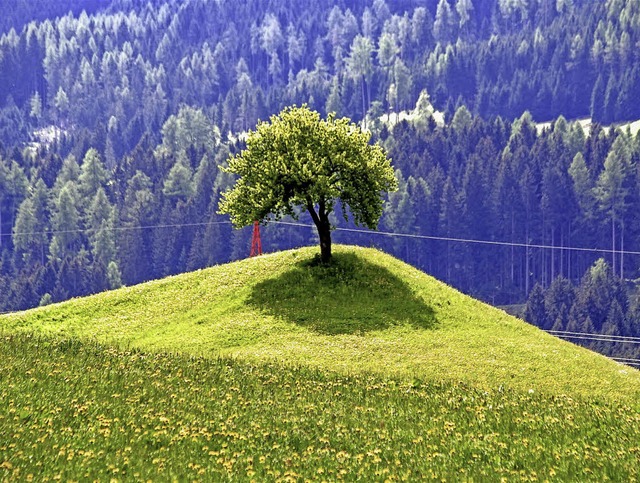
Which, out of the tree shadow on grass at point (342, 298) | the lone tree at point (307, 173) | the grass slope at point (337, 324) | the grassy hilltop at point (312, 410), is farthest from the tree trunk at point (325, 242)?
the grassy hilltop at point (312, 410)

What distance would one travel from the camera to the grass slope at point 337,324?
4234 cm

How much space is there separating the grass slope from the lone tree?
15.8 ft

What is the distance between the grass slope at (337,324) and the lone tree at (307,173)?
4814 millimetres

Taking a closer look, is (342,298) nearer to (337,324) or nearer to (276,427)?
(337,324)

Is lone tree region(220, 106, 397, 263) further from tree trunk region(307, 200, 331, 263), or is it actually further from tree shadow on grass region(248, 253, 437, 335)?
tree shadow on grass region(248, 253, 437, 335)

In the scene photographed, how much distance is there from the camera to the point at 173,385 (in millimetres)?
25750

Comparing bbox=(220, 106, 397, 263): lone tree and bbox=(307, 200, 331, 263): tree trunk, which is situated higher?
Result: bbox=(220, 106, 397, 263): lone tree

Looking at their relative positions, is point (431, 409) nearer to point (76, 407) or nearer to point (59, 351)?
point (76, 407)

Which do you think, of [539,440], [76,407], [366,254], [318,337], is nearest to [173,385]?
[76,407]

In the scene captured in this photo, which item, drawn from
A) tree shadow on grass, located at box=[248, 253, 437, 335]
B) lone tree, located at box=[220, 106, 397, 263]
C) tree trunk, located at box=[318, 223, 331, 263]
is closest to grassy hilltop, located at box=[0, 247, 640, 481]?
tree shadow on grass, located at box=[248, 253, 437, 335]

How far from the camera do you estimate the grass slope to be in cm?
4234

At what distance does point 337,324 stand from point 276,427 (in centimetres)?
2818

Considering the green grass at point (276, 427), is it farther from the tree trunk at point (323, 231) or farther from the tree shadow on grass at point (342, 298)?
the tree trunk at point (323, 231)

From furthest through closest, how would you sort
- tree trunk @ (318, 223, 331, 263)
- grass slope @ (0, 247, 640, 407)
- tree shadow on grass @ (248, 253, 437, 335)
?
tree trunk @ (318, 223, 331, 263) < tree shadow on grass @ (248, 253, 437, 335) < grass slope @ (0, 247, 640, 407)
